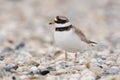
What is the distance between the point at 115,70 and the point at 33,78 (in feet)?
4.45

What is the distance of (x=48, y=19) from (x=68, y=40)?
12613 millimetres

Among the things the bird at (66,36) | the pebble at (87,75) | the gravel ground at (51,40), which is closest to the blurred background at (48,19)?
the gravel ground at (51,40)

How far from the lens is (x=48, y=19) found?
916 inches

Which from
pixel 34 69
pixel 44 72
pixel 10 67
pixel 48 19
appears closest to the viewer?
pixel 44 72

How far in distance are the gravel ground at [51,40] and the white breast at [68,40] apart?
0.93 feet

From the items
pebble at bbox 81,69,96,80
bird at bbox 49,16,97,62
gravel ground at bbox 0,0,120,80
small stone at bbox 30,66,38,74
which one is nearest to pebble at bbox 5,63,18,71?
gravel ground at bbox 0,0,120,80

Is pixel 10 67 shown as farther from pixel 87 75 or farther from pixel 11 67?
pixel 87 75

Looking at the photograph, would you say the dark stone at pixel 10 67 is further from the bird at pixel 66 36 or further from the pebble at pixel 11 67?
the bird at pixel 66 36

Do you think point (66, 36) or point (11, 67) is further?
point (66, 36)

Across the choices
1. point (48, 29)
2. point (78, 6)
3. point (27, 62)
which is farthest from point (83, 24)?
point (27, 62)

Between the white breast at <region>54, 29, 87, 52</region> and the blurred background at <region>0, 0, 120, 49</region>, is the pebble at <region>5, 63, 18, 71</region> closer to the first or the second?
the white breast at <region>54, 29, 87, 52</region>

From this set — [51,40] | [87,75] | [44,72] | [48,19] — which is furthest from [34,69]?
[48,19]

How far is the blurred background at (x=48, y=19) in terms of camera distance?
18.0 meters

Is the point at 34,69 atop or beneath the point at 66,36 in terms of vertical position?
beneath
